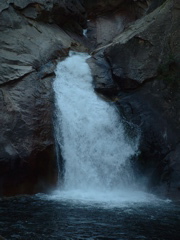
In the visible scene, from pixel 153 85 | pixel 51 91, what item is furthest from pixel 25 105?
pixel 153 85

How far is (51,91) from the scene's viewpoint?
12656mm

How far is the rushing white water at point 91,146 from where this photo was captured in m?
11.2

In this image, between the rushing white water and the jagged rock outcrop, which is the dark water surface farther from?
the jagged rock outcrop

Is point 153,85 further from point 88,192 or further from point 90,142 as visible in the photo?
point 88,192

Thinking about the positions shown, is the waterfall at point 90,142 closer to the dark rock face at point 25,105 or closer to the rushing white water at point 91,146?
the rushing white water at point 91,146

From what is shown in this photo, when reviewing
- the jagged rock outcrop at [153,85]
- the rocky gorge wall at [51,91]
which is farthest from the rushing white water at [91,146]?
the jagged rock outcrop at [153,85]

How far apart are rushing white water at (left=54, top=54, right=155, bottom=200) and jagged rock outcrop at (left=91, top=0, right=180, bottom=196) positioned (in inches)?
29.9

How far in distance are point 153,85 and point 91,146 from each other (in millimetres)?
3774

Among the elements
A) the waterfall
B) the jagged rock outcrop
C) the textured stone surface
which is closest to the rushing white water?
the waterfall

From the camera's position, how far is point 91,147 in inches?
466

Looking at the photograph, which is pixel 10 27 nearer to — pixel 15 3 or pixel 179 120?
pixel 15 3

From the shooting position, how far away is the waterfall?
11.3 metres

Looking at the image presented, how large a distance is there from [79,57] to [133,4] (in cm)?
855

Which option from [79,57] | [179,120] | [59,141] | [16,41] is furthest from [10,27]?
[179,120]
